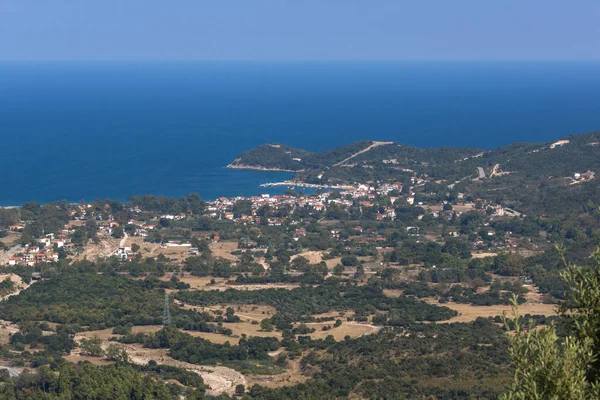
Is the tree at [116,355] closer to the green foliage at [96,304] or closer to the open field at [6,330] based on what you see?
the green foliage at [96,304]

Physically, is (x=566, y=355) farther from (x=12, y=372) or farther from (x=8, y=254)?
(x=8, y=254)

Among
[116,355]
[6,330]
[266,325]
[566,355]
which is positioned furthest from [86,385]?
[566,355]

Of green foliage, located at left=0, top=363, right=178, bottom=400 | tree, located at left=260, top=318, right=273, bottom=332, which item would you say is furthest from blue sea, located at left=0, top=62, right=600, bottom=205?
green foliage, located at left=0, top=363, right=178, bottom=400

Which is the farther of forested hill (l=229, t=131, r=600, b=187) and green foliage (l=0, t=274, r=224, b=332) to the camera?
forested hill (l=229, t=131, r=600, b=187)

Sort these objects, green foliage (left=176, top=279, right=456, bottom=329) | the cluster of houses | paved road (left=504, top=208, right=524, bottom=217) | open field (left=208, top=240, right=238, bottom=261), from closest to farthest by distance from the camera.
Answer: green foliage (left=176, top=279, right=456, bottom=329)
the cluster of houses
open field (left=208, top=240, right=238, bottom=261)
paved road (left=504, top=208, right=524, bottom=217)

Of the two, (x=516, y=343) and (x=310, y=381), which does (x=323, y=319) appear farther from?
(x=516, y=343)

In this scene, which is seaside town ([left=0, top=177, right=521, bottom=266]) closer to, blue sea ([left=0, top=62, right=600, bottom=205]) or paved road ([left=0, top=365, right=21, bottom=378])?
blue sea ([left=0, top=62, right=600, bottom=205])
